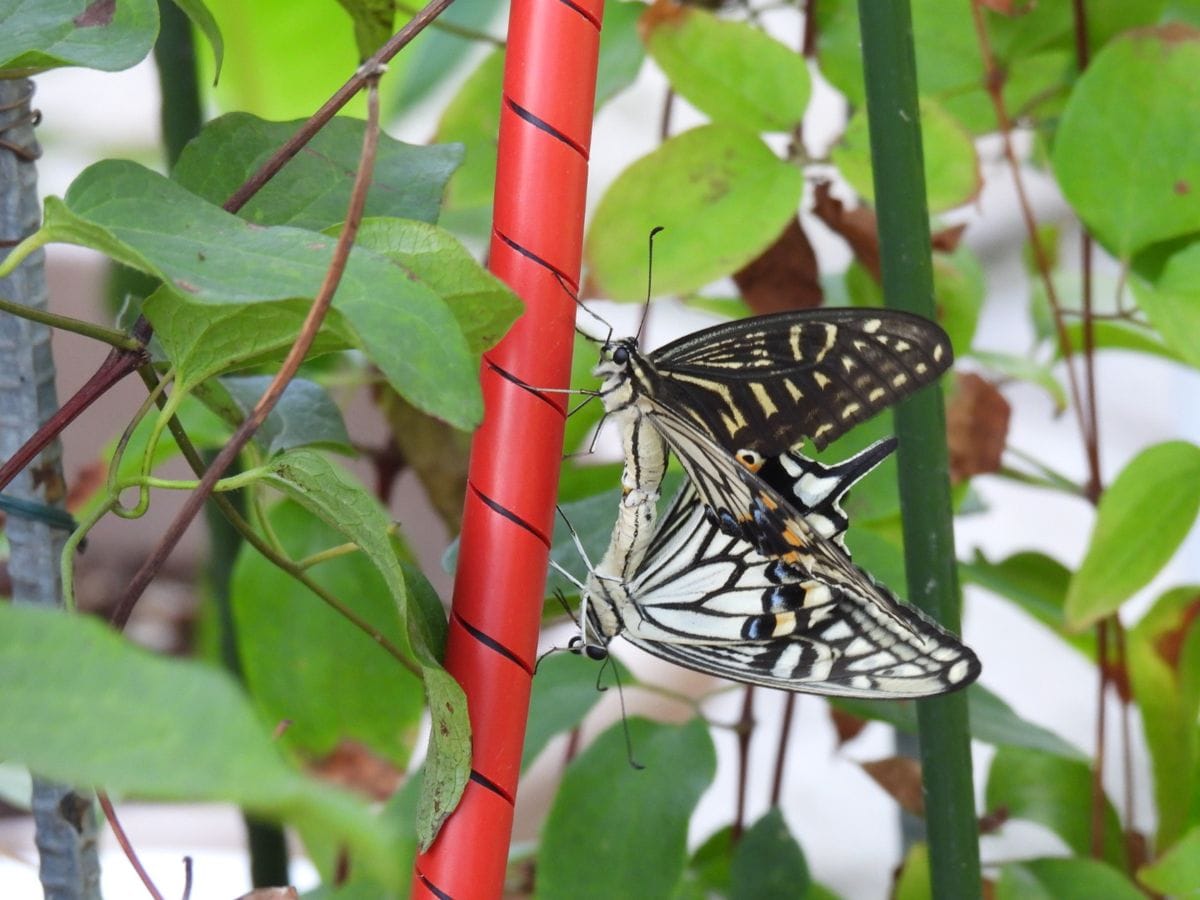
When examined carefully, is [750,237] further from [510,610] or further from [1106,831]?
[1106,831]

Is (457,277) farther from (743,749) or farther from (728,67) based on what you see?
(743,749)

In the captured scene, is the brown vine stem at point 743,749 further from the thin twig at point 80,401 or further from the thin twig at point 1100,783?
the thin twig at point 80,401

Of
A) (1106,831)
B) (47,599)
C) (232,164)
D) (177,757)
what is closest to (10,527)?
(47,599)

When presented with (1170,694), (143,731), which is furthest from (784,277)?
(143,731)

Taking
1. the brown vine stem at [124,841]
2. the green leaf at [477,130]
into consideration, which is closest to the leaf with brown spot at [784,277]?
the green leaf at [477,130]

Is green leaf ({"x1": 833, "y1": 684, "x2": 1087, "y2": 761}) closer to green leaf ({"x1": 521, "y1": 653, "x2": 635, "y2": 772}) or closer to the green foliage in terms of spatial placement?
the green foliage
